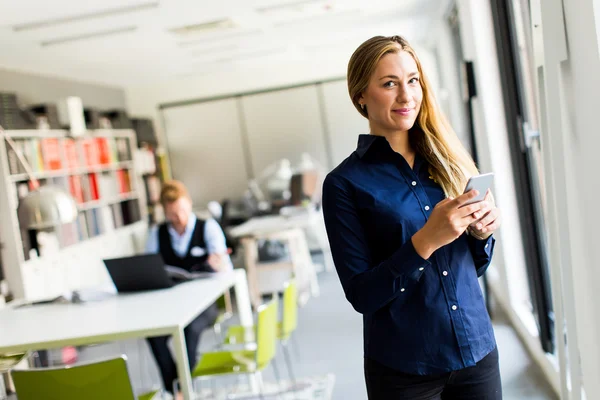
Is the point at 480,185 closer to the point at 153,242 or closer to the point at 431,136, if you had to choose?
the point at 431,136

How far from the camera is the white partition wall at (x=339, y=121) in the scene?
399 inches

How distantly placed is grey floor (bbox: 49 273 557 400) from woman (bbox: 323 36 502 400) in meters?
2.11

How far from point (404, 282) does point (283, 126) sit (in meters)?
8.96

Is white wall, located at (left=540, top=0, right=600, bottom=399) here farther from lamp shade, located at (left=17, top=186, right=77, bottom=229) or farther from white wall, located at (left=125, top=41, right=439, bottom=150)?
white wall, located at (left=125, top=41, right=439, bottom=150)

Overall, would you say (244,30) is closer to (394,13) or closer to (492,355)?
(394,13)

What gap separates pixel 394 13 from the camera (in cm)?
717

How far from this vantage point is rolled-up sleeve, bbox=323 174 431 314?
4.85ft

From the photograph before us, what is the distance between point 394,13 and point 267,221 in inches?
102

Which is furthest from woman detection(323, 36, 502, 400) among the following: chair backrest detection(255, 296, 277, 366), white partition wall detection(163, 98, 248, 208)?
white partition wall detection(163, 98, 248, 208)

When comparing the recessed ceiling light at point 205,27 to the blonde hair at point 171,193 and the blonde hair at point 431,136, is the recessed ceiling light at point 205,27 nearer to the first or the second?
the blonde hair at point 171,193

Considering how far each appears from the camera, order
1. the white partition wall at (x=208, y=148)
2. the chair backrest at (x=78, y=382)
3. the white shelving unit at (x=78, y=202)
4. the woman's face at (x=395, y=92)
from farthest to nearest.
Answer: the white partition wall at (x=208, y=148)
the white shelving unit at (x=78, y=202)
the chair backrest at (x=78, y=382)
the woman's face at (x=395, y=92)

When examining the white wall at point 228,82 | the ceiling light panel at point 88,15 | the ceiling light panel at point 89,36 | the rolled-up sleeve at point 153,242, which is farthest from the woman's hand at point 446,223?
the white wall at point 228,82

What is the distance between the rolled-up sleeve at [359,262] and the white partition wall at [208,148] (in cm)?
892

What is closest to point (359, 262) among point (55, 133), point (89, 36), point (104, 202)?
point (89, 36)
